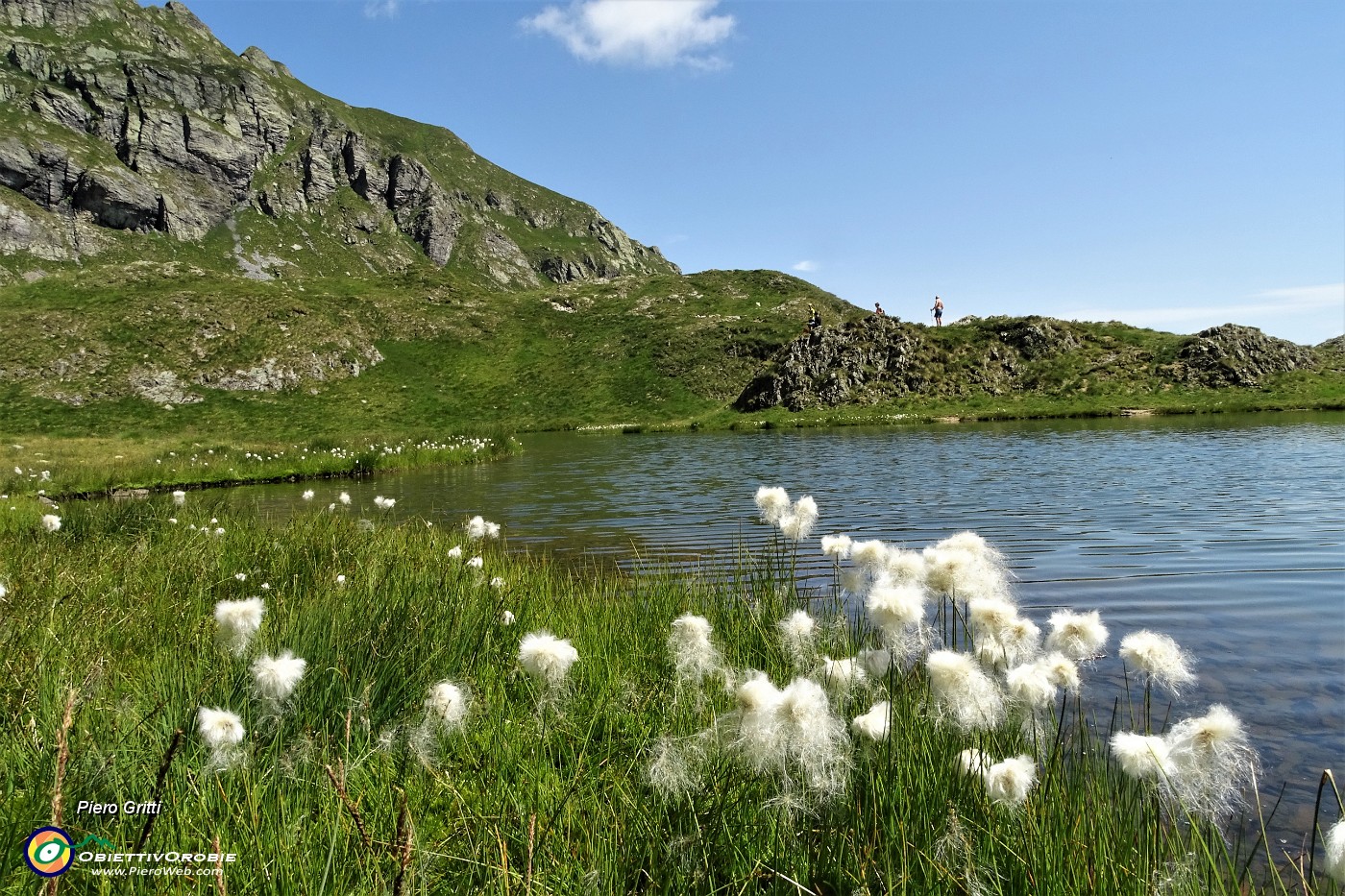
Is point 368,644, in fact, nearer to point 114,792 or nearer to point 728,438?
point 114,792

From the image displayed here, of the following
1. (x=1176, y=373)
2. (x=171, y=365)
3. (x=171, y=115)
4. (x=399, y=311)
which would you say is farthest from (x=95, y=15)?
(x=1176, y=373)

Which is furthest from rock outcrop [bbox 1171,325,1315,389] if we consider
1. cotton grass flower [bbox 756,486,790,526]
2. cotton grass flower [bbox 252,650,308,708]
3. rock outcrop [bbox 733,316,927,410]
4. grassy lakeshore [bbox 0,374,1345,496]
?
cotton grass flower [bbox 252,650,308,708]

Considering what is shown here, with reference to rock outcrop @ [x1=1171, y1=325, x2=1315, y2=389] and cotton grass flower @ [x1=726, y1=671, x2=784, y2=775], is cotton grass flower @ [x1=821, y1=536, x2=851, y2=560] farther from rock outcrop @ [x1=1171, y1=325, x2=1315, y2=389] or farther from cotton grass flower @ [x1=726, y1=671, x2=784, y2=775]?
rock outcrop @ [x1=1171, y1=325, x2=1315, y2=389]

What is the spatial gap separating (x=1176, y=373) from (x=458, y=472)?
51.2 metres

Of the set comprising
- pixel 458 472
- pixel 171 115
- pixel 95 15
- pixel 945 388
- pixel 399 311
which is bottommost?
pixel 458 472

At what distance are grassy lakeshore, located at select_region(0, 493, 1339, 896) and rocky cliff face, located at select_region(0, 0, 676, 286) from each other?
123m

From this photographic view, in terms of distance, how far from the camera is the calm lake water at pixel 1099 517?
250 inches

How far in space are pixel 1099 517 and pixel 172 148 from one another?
169093 mm

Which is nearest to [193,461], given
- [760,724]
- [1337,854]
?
[760,724]

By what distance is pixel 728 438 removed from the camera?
145ft

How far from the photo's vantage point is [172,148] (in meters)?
135

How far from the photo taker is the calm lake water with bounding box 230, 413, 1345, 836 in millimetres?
6359

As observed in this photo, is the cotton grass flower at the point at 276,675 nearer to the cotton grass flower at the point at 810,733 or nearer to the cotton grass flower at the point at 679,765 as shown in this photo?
the cotton grass flower at the point at 679,765

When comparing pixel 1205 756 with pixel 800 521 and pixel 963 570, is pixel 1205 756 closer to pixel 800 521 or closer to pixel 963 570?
pixel 963 570
